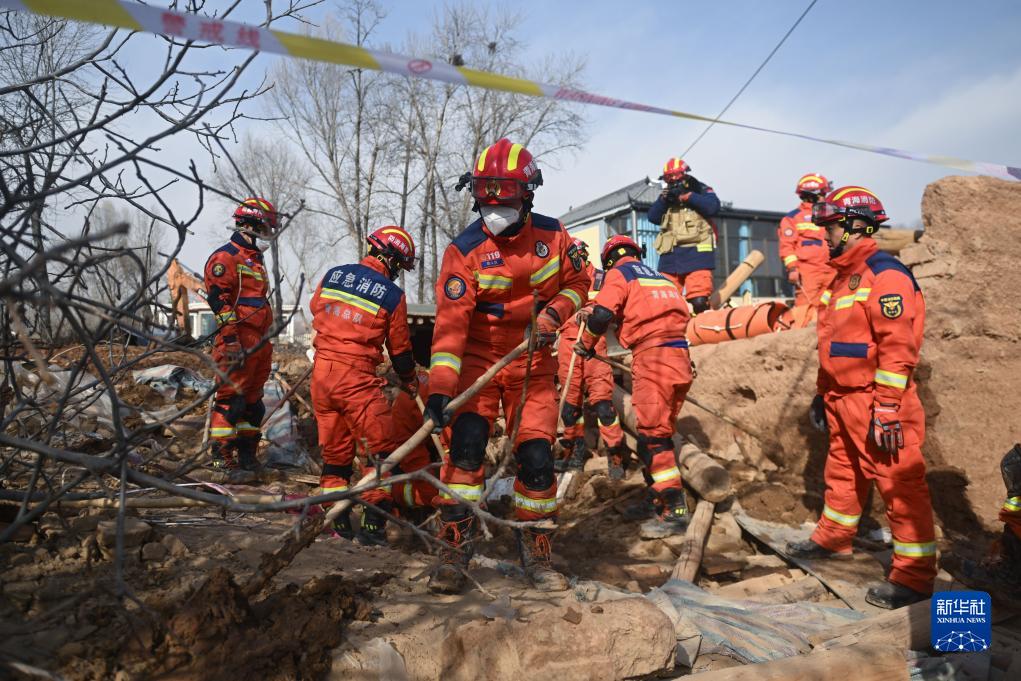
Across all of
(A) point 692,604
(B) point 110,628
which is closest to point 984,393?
(A) point 692,604

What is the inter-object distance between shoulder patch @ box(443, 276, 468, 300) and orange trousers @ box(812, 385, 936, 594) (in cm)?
253

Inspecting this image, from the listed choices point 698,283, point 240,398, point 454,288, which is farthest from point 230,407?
point 698,283

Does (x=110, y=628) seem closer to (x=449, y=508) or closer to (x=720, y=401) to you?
(x=449, y=508)

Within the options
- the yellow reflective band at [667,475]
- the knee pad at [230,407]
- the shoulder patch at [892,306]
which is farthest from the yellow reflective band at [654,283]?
the knee pad at [230,407]

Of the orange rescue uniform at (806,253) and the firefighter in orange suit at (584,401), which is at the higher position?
the orange rescue uniform at (806,253)

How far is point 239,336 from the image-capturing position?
6.19m

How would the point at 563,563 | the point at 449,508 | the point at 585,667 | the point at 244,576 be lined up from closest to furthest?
the point at 585,667
the point at 244,576
the point at 449,508
the point at 563,563

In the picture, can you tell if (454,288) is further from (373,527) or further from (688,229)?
(688,229)

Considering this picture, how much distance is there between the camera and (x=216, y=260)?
614 centimetres

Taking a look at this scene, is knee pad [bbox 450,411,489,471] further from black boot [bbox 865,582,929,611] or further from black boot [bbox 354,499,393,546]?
black boot [bbox 865,582,929,611]

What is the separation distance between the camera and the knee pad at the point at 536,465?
11.7ft

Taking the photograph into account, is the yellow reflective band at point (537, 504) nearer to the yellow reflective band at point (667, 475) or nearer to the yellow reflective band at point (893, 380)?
the yellow reflective band at point (667, 475)

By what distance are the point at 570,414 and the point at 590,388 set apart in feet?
1.23

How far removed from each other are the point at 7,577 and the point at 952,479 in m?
5.90
